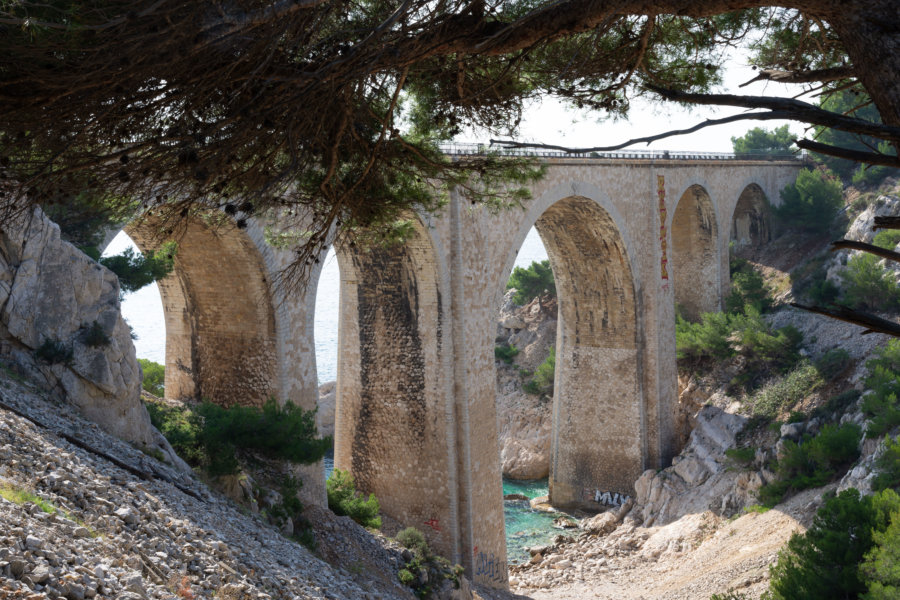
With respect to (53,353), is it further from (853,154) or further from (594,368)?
(594,368)

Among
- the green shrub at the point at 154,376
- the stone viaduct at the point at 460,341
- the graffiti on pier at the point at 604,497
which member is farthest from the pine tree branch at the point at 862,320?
the graffiti on pier at the point at 604,497

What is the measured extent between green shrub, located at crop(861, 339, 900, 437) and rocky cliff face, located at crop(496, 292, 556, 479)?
7.32 meters

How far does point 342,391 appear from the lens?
1073 centimetres

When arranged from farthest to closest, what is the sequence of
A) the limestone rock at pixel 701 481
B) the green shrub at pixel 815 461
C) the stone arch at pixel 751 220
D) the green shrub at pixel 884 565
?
the stone arch at pixel 751 220
the limestone rock at pixel 701 481
the green shrub at pixel 815 461
the green shrub at pixel 884 565

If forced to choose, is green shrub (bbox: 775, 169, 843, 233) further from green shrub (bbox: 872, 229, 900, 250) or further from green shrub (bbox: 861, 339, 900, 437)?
green shrub (bbox: 861, 339, 900, 437)

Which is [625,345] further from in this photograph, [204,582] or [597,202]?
[204,582]

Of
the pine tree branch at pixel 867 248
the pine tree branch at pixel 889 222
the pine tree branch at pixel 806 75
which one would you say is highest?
the pine tree branch at pixel 806 75

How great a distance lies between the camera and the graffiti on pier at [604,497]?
1493cm

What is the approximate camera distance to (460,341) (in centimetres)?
1012

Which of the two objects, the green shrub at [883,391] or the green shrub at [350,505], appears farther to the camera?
the green shrub at [883,391]

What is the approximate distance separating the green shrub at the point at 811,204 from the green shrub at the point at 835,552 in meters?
16.8

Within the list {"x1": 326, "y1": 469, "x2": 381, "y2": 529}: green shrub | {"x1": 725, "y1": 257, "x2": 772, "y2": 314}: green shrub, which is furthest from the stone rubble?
{"x1": 725, "y1": 257, "x2": 772, "y2": 314}: green shrub

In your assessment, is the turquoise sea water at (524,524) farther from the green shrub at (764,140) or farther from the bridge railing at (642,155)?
the green shrub at (764,140)

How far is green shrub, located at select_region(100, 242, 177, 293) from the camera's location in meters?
7.10
